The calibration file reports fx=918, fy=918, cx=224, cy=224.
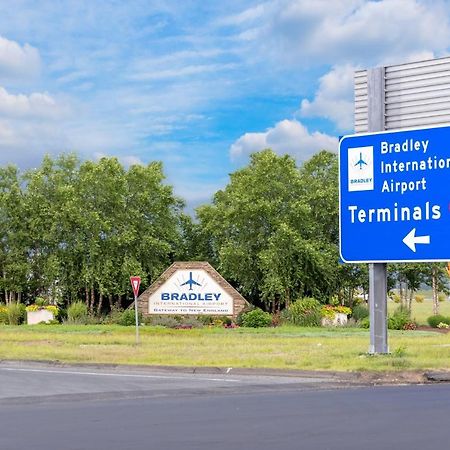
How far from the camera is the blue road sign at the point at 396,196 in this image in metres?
22.6

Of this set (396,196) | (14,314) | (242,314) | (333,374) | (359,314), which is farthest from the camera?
(14,314)

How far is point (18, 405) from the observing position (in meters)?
14.4

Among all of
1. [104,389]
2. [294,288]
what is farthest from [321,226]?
[104,389]

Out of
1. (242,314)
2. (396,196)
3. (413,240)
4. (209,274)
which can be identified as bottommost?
(242,314)

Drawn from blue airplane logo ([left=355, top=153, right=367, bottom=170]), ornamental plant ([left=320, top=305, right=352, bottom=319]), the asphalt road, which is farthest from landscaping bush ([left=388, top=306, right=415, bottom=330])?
the asphalt road

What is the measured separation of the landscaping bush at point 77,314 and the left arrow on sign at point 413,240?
2560 cm

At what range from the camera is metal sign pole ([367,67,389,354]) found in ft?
77.2

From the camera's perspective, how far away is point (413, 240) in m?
23.0

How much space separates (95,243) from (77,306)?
3.92 metres

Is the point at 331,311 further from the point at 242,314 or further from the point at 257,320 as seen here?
the point at 242,314

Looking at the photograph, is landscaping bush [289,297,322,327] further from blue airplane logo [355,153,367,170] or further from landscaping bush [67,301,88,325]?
blue airplane logo [355,153,367,170]

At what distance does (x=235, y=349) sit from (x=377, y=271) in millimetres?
4655

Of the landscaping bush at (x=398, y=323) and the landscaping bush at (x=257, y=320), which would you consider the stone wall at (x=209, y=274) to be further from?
the landscaping bush at (x=398, y=323)

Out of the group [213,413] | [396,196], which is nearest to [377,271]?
[396,196]
